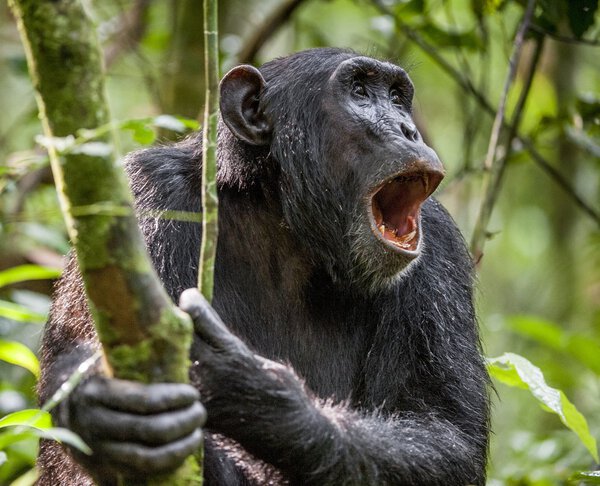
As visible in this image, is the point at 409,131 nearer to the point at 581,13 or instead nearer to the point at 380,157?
the point at 380,157

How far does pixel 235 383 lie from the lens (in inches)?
166

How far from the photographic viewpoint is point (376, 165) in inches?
212

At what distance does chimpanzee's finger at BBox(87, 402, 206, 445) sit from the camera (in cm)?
347

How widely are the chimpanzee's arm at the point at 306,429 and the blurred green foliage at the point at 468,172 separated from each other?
61cm

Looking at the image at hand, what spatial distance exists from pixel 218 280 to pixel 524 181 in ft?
37.0

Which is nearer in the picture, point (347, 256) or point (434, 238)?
point (347, 256)

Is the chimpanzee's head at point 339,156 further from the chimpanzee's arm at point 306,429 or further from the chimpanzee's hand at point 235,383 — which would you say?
the chimpanzee's hand at point 235,383

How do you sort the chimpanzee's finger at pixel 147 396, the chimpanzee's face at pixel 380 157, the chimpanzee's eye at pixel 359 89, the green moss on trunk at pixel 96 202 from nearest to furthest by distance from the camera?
the green moss on trunk at pixel 96 202, the chimpanzee's finger at pixel 147 396, the chimpanzee's face at pixel 380 157, the chimpanzee's eye at pixel 359 89

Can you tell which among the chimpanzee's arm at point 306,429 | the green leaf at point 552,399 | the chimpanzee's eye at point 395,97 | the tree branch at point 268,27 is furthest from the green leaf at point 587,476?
the tree branch at point 268,27

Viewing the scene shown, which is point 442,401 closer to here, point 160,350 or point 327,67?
point 327,67

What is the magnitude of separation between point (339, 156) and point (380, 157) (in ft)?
1.10

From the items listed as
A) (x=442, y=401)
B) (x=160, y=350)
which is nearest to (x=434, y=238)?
(x=442, y=401)

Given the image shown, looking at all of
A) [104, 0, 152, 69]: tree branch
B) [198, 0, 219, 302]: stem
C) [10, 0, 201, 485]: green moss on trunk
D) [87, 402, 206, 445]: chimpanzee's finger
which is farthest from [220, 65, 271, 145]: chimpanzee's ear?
[104, 0, 152, 69]: tree branch

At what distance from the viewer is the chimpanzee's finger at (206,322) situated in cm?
379
